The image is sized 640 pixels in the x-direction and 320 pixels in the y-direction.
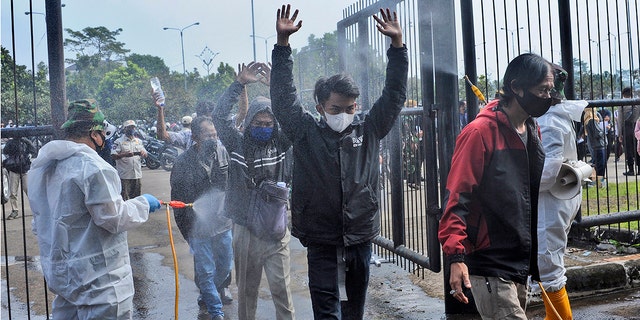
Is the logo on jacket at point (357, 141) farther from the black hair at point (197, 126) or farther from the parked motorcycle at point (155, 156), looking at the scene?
the parked motorcycle at point (155, 156)

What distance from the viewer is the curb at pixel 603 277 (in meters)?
5.66

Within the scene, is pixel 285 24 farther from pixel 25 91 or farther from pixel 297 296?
pixel 297 296

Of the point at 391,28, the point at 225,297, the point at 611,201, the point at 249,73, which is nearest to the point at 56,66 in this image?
the point at 249,73

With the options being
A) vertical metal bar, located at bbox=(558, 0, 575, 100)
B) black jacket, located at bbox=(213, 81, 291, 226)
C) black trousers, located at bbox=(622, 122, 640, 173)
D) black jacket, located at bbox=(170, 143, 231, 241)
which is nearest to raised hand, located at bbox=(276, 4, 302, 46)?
black jacket, located at bbox=(213, 81, 291, 226)

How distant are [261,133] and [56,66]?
1310 mm

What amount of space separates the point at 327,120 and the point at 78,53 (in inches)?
397

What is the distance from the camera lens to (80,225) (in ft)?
10.9

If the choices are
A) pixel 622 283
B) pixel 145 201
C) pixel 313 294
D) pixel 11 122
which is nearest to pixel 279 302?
pixel 313 294

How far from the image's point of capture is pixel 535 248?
10.9 feet

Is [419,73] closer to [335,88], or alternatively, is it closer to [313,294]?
[335,88]

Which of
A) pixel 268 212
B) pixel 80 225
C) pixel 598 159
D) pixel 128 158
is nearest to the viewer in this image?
pixel 80 225

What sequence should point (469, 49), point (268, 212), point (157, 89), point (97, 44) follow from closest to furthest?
1. point (268, 212)
2. point (469, 49)
3. point (157, 89)
4. point (97, 44)

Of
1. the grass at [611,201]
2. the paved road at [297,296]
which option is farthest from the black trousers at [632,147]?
the paved road at [297,296]

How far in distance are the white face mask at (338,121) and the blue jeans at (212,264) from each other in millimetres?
2072
